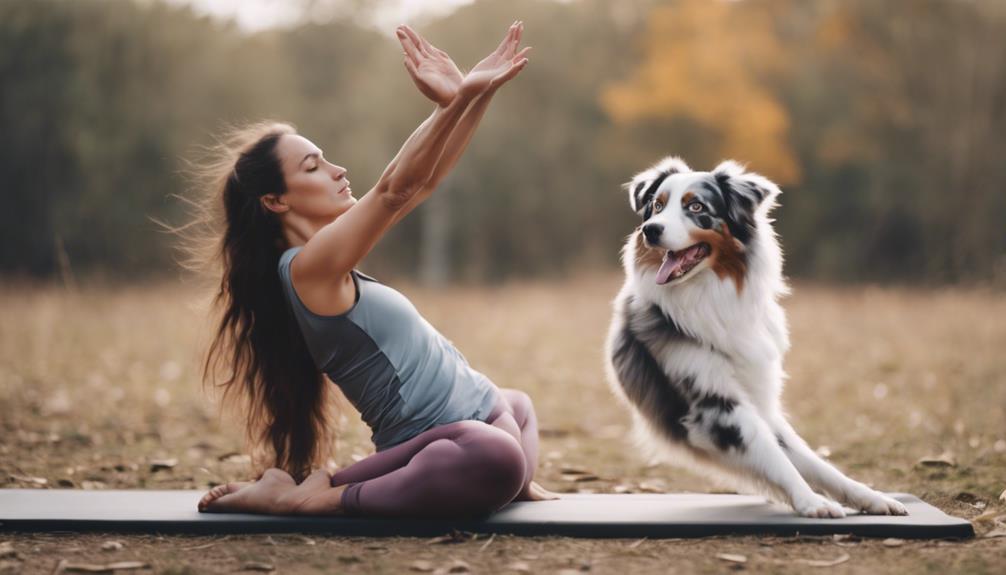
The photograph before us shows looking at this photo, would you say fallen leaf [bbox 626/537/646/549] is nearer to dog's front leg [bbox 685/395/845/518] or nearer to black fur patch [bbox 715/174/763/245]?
dog's front leg [bbox 685/395/845/518]

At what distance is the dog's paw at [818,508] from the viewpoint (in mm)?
3309

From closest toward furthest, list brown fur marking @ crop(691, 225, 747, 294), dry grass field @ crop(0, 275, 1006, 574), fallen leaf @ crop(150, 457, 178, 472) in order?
dry grass field @ crop(0, 275, 1006, 574), brown fur marking @ crop(691, 225, 747, 294), fallen leaf @ crop(150, 457, 178, 472)

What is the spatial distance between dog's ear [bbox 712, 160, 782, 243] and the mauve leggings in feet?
4.04

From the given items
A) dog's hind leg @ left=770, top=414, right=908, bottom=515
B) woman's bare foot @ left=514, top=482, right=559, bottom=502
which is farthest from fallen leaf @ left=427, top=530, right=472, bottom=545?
dog's hind leg @ left=770, top=414, right=908, bottom=515

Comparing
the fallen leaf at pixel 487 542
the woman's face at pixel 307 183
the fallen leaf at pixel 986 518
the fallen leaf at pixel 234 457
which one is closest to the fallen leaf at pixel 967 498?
the fallen leaf at pixel 986 518

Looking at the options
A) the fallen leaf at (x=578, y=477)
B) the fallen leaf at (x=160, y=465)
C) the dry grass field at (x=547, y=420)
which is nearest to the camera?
the dry grass field at (x=547, y=420)

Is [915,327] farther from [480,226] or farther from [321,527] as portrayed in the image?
[480,226]

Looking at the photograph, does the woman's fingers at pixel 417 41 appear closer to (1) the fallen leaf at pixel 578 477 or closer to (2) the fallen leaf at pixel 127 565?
(2) the fallen leaf at pixel 127 565

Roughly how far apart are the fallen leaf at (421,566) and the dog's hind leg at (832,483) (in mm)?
1436

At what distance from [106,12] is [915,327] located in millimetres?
13860

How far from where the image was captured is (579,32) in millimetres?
20422

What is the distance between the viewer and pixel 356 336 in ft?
10.8

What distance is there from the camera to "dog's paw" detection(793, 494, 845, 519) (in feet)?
10.9

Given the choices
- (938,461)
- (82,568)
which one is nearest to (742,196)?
(938,461)
